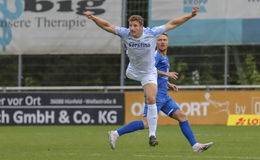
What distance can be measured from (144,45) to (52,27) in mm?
11335

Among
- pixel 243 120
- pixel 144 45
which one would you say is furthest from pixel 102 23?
pixel 243 120

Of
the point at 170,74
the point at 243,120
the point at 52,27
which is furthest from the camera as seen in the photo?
the point at 52,27

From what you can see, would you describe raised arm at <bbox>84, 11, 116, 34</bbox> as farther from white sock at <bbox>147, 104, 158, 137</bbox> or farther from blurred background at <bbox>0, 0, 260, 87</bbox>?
blurred background at <bbox>0, 0, 260, 87</bbox>

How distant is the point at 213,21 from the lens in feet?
71.9

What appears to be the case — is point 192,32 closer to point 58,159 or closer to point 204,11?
point 204,11

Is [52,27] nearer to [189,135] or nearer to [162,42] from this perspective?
[162,42]

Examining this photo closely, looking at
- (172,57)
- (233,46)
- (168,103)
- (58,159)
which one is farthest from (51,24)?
(58,159)

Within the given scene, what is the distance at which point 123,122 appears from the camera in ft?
70.5

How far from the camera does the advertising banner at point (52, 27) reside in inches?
896

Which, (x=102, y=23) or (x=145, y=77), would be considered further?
(x=145, y=77)

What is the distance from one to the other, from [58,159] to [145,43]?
2427 mm

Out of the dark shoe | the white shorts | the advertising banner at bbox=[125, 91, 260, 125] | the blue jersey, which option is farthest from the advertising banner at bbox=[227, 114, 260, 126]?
the dark shoe

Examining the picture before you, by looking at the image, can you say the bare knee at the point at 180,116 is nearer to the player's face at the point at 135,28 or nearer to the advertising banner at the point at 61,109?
the player's face at the point at 135,28

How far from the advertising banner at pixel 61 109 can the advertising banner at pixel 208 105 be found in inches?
15.0
